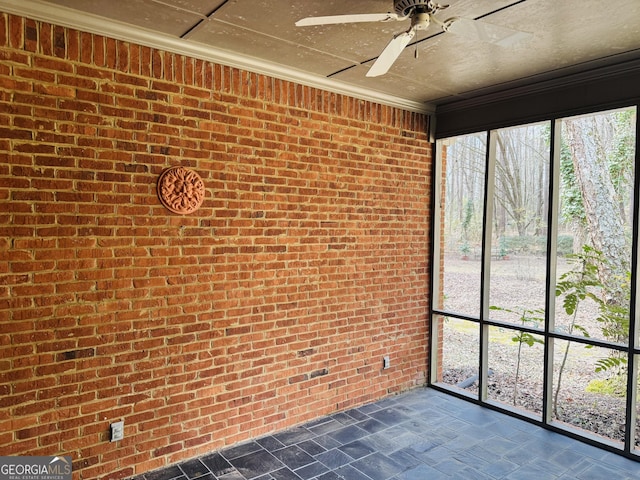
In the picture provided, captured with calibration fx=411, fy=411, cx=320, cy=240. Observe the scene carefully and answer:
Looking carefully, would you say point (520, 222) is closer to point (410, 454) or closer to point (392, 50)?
point (410, 454)

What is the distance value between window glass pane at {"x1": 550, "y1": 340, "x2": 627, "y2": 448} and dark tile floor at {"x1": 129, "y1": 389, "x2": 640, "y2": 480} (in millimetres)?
774

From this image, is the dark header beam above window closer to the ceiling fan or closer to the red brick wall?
the red brick wall

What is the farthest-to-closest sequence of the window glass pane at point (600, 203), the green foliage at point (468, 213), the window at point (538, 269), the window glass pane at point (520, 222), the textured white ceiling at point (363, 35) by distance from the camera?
the green foliage at point (468, 213) → the window glass pane at point (520, 222) → the window glass pane at point (600, 203) → the window at point (538, 269) → the textured white ceiling at point (363, 35)

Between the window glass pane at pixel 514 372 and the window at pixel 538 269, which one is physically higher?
the window at pixel 538 269

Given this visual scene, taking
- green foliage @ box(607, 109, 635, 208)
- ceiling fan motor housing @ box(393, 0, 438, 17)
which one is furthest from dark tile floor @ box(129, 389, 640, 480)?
green foliage @ box(607, 109, 635, 208)

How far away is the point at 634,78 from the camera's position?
312cm

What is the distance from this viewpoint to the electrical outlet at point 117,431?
8.87 ft

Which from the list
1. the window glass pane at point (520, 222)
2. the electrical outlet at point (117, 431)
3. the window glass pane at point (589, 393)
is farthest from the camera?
the window glass pane at point (520, 222)

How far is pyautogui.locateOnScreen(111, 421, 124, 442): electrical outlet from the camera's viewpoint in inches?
106

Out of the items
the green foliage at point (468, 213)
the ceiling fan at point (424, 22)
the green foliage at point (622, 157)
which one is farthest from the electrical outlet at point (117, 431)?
the green foliage at point (622, 157)

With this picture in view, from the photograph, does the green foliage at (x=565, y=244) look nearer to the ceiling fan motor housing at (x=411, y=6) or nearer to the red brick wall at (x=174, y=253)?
the red brick wall at (x=174, y=253)

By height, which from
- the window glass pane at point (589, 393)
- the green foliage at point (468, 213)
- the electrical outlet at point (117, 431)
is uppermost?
the green foliage at point (468, 213)

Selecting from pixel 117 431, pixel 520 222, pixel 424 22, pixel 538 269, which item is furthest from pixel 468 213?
pixel 117 431

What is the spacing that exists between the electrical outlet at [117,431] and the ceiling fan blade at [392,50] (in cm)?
280
